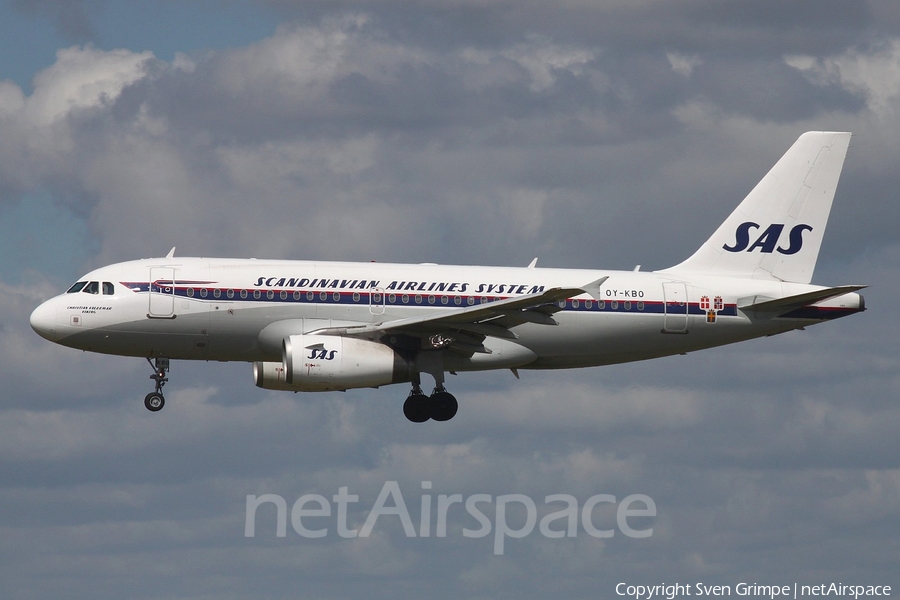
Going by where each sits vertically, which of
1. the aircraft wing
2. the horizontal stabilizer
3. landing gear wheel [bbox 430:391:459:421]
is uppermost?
the horizontal stabilizer

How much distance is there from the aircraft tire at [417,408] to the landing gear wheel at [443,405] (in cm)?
20

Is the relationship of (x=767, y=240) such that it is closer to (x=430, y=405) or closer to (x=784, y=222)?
(x=784, y=222)

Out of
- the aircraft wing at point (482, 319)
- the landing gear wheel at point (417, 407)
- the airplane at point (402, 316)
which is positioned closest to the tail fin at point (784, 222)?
the airplane at point (402, 316)

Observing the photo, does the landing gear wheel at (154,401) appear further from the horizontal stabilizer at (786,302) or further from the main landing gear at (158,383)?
the horizontal stabilizer at (786,302)

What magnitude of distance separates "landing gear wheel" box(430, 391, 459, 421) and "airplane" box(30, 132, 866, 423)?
0.05 m

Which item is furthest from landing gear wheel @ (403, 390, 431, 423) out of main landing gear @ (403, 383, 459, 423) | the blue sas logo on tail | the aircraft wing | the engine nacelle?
the blue sas logo on tail

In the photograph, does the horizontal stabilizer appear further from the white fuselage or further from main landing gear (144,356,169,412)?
main landing gear (144,356,169,412)

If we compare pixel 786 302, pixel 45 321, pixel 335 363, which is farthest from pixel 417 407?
pixel 786 302

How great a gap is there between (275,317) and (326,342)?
7.29ft

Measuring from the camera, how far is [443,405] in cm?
5209

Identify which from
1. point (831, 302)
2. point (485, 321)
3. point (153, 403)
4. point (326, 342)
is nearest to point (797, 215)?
point (831, 302)

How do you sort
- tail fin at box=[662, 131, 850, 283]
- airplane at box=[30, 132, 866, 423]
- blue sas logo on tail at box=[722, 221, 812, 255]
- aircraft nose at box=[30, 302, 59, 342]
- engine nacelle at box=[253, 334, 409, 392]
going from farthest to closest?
blue sas logo on tail at box=[722, 221, 812, 255] < tail fin at box=[662, 131, 850, 283] < aircraft nose at box=[30, 302, 59, 342] < airplane at box=[30, 132, 866, 423] < engine nacelle at box=[253, 334, 409, 392]

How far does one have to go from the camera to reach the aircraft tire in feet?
171

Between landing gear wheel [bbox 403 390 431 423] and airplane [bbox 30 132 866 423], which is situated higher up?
airplane [bbox 30 132 866 423]
